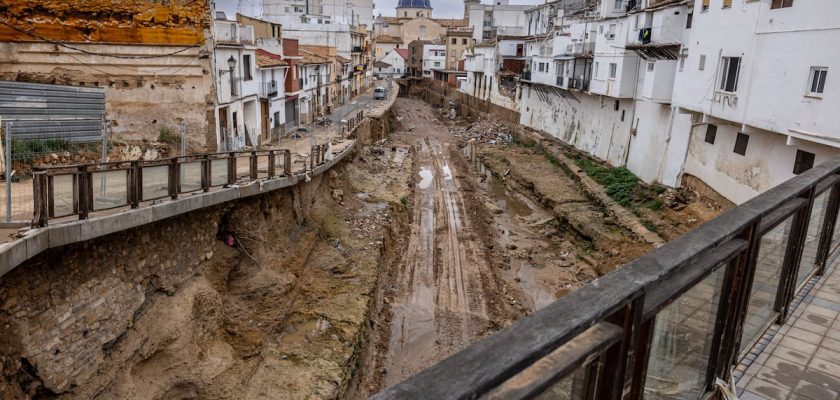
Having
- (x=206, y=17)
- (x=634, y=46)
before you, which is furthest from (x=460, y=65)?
(x=206, y=17)

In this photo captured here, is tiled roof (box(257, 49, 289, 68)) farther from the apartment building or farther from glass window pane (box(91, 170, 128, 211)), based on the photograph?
glass window pane (box(91, 170, 128, 211))

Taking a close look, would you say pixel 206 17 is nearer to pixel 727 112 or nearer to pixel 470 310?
pixel 470 310

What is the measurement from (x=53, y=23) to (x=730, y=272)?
22343 mm

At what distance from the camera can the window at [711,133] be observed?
20667 millimetres

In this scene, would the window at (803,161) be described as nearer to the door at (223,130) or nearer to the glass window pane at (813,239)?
the glass window pane at (813,239)

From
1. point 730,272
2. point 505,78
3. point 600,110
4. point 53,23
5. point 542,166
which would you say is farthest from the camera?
point 505,78

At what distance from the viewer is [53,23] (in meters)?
19.4

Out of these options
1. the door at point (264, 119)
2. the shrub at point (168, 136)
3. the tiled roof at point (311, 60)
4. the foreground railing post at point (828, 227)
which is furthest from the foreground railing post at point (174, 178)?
the tiled roof at point (311, 60)

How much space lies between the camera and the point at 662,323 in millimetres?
2732

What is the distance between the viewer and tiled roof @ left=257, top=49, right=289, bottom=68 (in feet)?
94.8

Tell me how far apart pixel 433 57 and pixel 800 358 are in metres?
89.2

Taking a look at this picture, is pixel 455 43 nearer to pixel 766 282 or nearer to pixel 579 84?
pixel 579 84

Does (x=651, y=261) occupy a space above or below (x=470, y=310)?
above

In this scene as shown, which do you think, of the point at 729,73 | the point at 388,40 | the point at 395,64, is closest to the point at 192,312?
the point at 729,73
